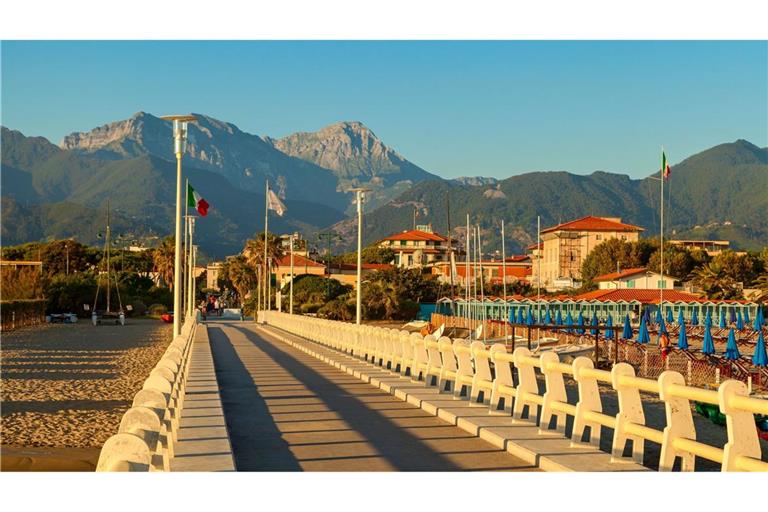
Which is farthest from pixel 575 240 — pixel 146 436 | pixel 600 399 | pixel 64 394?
pixel 146 436

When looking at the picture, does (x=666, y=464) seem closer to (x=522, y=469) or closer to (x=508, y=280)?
(x=522, y=469)

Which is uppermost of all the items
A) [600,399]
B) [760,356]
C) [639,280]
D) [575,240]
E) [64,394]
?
[575,240]

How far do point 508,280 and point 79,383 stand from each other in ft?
365

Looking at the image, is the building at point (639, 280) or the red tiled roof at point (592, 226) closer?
the building at point (639, 280)

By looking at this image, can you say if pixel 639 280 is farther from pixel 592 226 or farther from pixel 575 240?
pixel 592 226

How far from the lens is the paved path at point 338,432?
1140 centimetres

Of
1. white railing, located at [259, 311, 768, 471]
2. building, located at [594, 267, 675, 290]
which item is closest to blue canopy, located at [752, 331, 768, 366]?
white railing, located at [259, 311, 768, 471]

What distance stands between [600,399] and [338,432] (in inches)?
135

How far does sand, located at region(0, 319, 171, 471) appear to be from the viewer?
1953cm

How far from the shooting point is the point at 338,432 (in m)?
14.1

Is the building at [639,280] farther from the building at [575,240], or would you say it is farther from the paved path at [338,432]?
the paved path at [338,432]

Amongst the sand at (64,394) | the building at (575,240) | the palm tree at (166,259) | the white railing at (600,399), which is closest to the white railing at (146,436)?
the white railing at (600,399)

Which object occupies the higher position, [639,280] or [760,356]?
[639,280]
